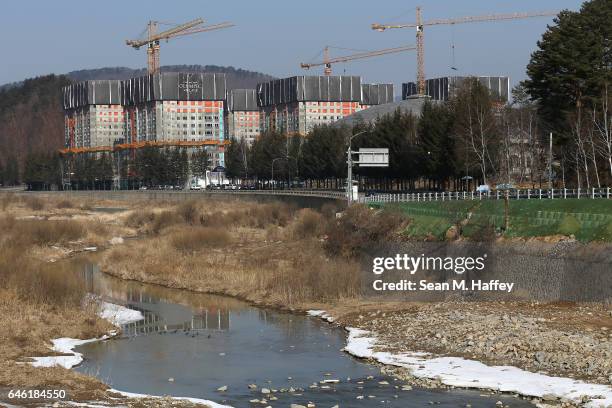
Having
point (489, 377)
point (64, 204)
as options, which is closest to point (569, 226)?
point (489, 377)

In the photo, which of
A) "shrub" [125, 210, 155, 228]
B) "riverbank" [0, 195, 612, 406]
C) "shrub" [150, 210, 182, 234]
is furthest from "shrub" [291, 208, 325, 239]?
"shrub" [125, 210, 155, 228]

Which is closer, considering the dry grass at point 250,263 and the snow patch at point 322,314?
the snow patch at point 322,314

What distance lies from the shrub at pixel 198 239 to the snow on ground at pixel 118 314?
83.1 feet

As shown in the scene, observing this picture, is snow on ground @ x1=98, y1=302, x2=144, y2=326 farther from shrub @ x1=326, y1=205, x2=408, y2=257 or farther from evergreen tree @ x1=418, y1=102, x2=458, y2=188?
evergreen tree @ x1=418, y1=102, x2=458, y2=188

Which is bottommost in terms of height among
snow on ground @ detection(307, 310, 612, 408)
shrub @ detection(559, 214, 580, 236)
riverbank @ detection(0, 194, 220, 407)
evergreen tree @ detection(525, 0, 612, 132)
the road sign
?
snow on ground @ detection(307, 310, 612, 408)

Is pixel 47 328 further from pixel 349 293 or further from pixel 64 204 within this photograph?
pixel 64 204

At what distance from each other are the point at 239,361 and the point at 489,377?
9.80 meters

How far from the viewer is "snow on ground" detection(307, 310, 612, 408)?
30688 millimetres

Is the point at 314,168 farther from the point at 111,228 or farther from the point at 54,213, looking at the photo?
the point at 111,228

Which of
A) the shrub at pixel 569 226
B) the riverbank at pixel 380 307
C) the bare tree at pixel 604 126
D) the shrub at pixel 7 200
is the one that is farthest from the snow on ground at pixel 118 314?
the shrub at pixel 7 200

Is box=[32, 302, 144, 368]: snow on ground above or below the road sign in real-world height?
below

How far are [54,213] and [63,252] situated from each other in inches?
2793

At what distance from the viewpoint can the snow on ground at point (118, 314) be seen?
4800 cm

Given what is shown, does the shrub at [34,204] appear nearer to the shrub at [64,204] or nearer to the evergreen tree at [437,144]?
the shrub at [64,204]
